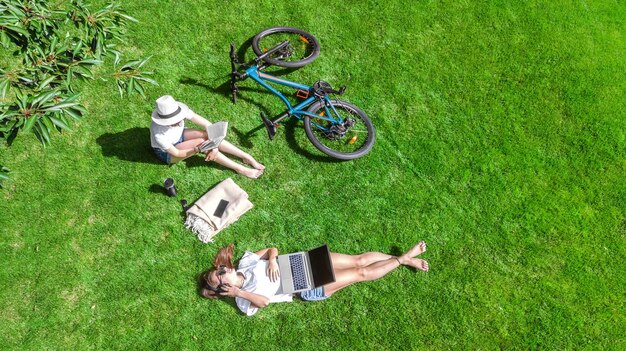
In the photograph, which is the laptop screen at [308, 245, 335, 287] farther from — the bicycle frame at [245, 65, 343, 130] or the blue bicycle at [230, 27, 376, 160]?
the bicycle frame at [245, 65, 343, 130]

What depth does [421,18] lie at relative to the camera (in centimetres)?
845

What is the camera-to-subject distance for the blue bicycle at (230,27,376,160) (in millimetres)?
6746

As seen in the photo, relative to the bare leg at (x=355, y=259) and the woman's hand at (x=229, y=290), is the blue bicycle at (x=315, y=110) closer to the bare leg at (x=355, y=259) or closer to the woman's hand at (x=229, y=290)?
the bare leg at (x=355, y=259)

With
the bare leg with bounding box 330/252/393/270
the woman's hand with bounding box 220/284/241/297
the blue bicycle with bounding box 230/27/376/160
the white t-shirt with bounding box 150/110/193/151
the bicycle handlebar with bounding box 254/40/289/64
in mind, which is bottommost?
the woman's hand with bounding box 220/284/241/297

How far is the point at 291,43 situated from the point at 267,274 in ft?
14.5

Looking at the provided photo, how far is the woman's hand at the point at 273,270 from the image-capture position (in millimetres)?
5688

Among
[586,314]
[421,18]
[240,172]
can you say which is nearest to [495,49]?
[421,18]

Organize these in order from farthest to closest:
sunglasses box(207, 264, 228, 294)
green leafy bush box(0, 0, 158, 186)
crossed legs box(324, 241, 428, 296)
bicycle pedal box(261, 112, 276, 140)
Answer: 1. bicycle pedal box(261, 112, 276, 140)
2. crossed legs box(324, 241, 428, 296)
3. sunglasses box(207, 264, 228, 294)
4. green leafy bush box(0, 0, 158, 186)

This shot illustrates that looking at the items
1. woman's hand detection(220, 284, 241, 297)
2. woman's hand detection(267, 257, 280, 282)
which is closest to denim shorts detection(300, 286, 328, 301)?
woman's hand detection(267, 257, 280, 282)

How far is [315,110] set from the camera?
689 cm

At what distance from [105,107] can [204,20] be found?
2.43 m

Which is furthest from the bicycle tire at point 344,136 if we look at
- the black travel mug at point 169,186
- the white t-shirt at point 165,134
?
the black travel mug at point 169,186

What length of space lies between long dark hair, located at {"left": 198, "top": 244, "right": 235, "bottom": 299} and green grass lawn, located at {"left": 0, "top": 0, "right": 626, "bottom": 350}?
9.5 inches

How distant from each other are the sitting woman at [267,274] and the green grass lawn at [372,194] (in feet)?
0.85
